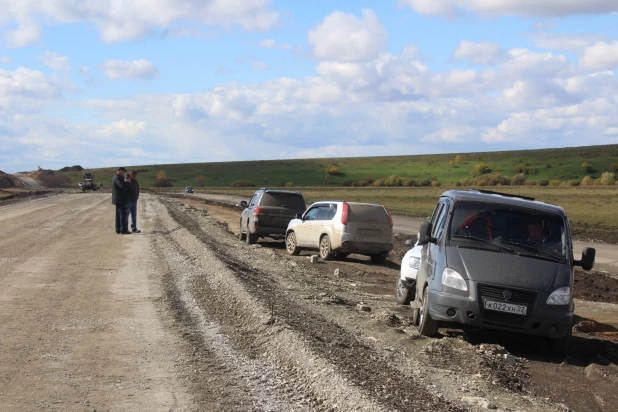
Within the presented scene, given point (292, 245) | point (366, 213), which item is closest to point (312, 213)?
point (292, 245)

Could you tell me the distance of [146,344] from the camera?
861cm

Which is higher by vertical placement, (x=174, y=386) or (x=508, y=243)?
(x=508, y=243)

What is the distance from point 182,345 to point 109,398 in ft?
7.00

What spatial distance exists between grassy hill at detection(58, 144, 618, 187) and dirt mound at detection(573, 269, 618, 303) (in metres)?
96.4

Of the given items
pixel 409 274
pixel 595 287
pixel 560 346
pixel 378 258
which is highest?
pixel 409 274

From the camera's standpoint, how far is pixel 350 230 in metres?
19.9

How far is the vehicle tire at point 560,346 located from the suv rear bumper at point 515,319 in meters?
0.13

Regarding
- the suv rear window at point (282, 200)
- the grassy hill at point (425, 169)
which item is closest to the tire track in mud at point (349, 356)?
the suv rear window at point (282, 200)

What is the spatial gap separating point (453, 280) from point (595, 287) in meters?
9.38

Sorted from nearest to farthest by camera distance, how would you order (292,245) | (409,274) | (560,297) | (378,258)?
(560,297), (409,274), (378,258), (292,245)

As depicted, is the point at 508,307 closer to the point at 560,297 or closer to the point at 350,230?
the point at 560,297

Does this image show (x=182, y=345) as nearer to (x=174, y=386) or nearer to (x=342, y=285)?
(x=174, y=386)

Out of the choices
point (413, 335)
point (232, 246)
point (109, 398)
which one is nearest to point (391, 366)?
point (413, 335)

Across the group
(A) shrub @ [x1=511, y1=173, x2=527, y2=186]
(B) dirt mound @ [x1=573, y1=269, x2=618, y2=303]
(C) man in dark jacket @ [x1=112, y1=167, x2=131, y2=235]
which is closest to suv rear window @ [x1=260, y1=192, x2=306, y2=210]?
(C) man in dark jacket @ [x1=112, y1=167, x2=131, y2=235]
